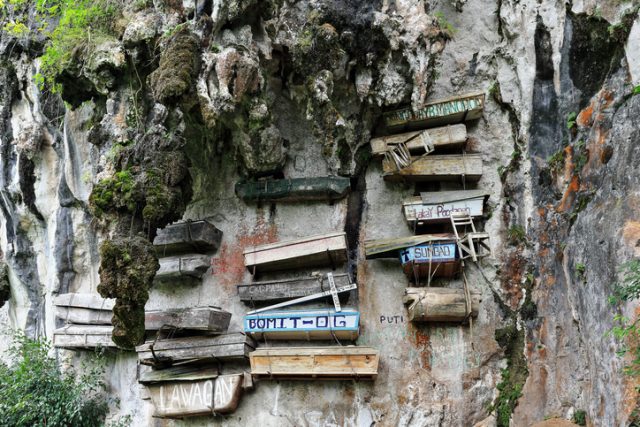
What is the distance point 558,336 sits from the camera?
267 inches

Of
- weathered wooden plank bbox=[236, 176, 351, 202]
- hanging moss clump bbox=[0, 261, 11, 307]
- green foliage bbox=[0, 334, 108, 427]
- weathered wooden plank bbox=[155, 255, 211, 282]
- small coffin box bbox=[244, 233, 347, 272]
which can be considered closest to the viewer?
small coffin box bbox=[244, 233, 347, 272]

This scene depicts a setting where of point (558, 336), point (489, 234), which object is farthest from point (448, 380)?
point (489, 234)

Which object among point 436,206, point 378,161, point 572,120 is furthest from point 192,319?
point 572,120

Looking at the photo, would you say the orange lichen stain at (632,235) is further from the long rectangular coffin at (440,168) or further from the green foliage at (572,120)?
the long rectangular coffin at (440,168)

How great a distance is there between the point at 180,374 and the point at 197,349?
0.41m

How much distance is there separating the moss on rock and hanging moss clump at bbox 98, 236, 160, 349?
1.84m

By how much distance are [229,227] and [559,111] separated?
4770 mm

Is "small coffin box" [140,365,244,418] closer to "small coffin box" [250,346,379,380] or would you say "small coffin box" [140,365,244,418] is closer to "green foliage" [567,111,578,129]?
"small coffin box" [250,346,379,380]

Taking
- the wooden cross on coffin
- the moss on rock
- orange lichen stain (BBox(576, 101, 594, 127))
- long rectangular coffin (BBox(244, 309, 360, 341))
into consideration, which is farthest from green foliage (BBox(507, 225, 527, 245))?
the moss on rock

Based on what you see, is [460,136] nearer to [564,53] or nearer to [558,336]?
[564,53]

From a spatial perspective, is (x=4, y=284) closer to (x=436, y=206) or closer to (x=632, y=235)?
(x=436, y=206)

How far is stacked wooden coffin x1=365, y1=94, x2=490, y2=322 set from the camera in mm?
7238

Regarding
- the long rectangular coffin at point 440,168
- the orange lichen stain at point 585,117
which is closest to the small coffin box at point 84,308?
the long rectangular coffin at point 440,168

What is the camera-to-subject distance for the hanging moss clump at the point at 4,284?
10.3 m
